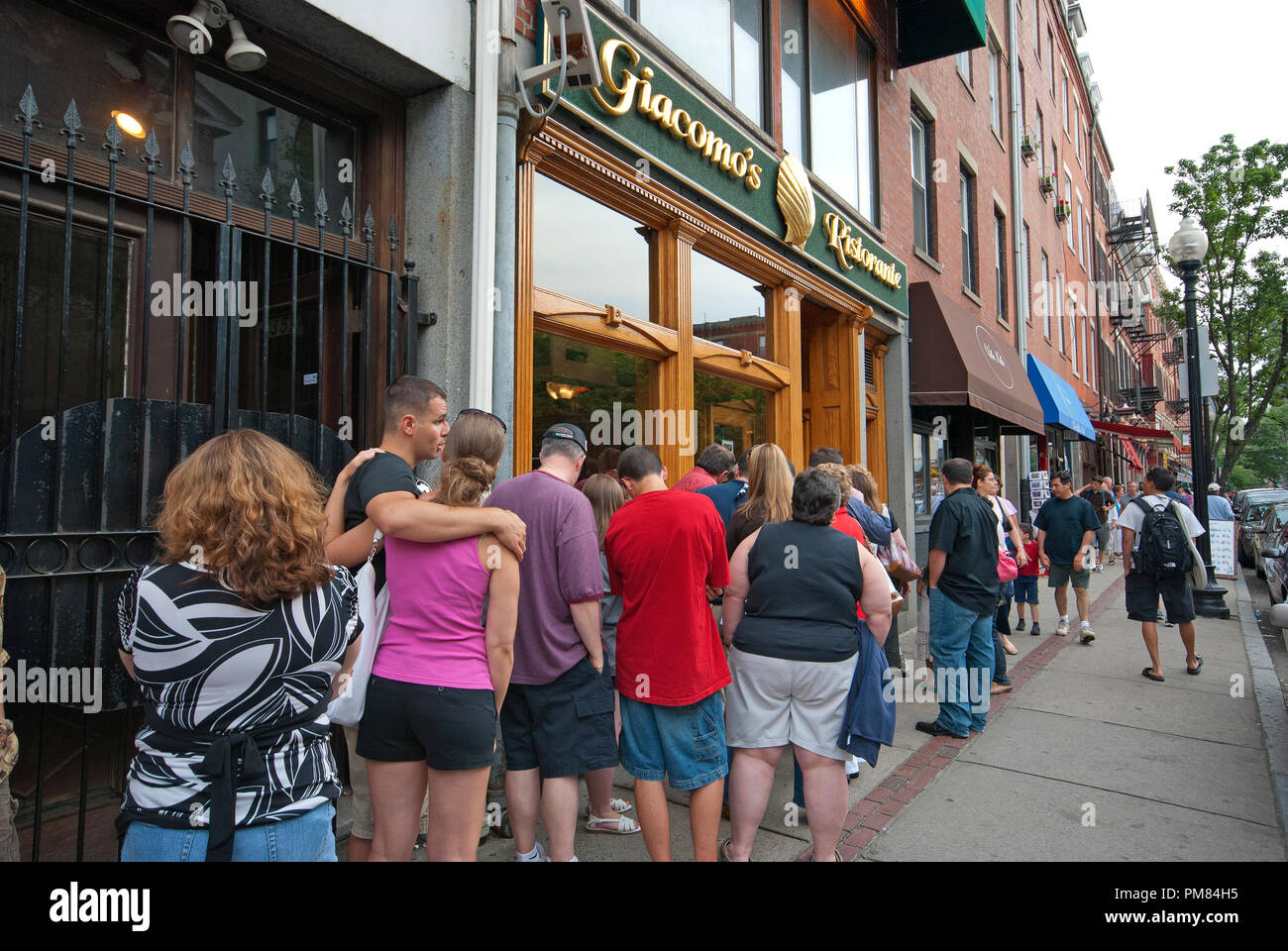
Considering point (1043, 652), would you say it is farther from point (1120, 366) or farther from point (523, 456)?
point (1120, 366)

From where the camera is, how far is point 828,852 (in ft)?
11.1

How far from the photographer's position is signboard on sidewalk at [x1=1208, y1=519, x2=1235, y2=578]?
464 inches

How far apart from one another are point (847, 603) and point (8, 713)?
3.32 m

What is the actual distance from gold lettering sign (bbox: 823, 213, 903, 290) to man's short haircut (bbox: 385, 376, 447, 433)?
6.56 m

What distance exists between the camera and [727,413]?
7297mm

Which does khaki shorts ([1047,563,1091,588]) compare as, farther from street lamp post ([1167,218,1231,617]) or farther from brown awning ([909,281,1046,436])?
street lamp post ([1167,218,1231,617])

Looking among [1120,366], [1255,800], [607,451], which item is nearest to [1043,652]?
[1255,800]

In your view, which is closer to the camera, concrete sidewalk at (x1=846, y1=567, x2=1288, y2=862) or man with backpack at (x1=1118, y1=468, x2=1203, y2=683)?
concrete sidewalk at (x1=846, y1=567, x2=1288, y2=862)

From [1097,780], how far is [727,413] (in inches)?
163

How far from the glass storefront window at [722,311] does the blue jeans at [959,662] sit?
3041mm

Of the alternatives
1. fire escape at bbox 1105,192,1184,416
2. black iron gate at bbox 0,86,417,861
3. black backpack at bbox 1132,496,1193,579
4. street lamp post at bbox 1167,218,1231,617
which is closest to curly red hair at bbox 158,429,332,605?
black iron gate at bbox 0,86,417,861

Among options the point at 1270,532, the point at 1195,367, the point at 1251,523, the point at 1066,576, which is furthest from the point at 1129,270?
the point at 1066,576

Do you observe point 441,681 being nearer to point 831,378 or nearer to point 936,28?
point 831,378
